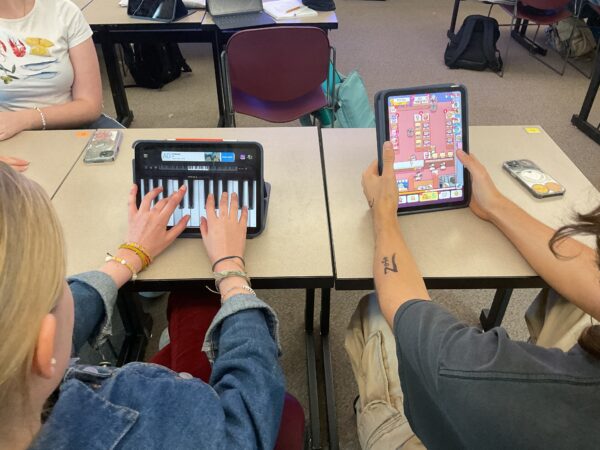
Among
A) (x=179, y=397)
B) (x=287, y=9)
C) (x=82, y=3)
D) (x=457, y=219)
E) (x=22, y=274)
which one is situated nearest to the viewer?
(x=22, y=274)

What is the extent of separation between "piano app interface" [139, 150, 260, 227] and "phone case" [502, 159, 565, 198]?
71cm

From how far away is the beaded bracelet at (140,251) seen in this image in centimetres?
99

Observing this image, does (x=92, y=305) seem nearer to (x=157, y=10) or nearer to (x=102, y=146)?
(x=102, y=146)

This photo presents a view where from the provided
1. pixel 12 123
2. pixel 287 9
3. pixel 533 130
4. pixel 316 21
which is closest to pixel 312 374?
pixel 533 130

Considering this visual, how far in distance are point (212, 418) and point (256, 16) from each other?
2342 mm

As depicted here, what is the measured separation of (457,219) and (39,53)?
1453 mm

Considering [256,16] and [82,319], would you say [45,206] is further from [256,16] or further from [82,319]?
[256,16]

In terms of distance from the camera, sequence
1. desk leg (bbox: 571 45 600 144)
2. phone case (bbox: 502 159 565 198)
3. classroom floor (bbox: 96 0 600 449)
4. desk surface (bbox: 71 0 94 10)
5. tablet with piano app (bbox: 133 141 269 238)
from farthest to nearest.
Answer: desk leg (bbox: 571 45 600 144) < desk surface (bbox: 71 0 94 10) < classroom floor (bbox: 96 0 600 449) < phone case (bbox: 502 159 565 198) < tablet with piano app (bbox: 133 141 269 238)

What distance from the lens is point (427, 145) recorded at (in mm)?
1119

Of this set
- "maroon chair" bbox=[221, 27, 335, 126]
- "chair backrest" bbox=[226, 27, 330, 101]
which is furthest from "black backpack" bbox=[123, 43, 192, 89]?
"chair backrest" bbox=[226, 27, 330, 101]

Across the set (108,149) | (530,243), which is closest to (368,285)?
(530,243)

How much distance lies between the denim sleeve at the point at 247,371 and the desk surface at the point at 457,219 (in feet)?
0.80

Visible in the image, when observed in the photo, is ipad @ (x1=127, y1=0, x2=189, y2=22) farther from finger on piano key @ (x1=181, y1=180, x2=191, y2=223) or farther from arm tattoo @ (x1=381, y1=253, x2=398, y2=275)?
arm tattoo @ (x1=381, y1=253, x2=398, y2=275)

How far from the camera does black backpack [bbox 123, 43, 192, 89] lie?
3.34 m
